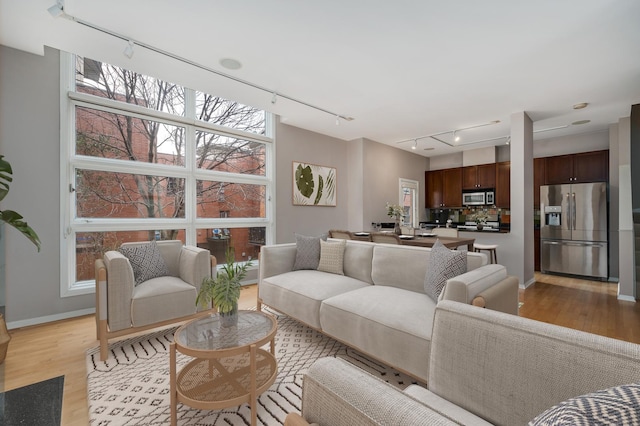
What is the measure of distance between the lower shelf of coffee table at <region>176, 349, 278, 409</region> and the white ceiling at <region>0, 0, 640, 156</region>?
2.65 m

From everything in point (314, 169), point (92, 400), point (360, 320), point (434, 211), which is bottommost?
point (92, 400)

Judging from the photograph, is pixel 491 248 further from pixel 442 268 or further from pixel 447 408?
pixel 447 408

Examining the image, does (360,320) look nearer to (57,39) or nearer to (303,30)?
(303,30)

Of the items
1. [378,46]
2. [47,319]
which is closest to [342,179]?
[378,46]

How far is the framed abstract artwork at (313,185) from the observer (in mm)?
5164

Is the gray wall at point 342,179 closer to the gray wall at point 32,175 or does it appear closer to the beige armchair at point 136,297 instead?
the beige armchair at point 136,297

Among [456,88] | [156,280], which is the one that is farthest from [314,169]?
[156,280]

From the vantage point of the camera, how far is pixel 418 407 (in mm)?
643

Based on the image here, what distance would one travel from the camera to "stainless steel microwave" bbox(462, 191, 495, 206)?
21.6 feet

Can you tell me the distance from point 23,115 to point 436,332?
4168 millimetres

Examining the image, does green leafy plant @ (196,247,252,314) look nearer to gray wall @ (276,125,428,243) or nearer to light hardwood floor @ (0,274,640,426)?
light hardwood floor @ (0,274,640,426)

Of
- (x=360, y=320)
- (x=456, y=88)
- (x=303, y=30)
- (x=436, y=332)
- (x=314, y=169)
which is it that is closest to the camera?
(x=436, y=332)

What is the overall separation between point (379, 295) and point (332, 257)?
Result: 2.97 ft

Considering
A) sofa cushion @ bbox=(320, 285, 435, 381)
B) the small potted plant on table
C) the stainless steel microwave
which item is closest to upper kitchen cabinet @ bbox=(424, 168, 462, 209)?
the stainless steel microwave
